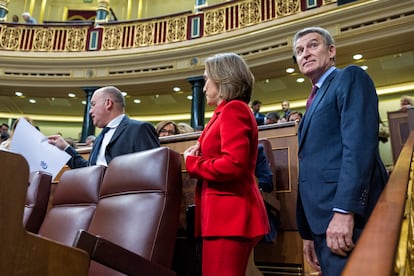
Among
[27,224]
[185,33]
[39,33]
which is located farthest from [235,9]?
[27,224]

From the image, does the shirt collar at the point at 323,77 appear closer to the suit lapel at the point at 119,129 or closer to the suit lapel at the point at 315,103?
the suit lapel at the point at 315,103

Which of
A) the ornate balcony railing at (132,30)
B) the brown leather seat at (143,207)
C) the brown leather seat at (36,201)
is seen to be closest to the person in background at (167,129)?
the brown leather seat at (36,201)

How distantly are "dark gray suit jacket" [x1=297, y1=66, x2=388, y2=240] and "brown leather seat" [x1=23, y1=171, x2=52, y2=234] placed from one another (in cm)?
123

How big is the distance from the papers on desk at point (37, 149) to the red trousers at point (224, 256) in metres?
1.21

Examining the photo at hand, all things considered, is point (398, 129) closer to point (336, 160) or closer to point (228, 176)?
point (336, 160)

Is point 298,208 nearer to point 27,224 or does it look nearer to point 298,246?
point 27,224

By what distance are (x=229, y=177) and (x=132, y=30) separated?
7.48 metres

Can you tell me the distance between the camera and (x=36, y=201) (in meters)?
1.86

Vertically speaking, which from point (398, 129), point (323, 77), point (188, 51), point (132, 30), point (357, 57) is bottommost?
point (323, 77)

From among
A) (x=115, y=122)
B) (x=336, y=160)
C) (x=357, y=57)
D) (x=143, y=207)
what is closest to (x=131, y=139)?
(x=115, y=122)

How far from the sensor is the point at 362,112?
1.15 m

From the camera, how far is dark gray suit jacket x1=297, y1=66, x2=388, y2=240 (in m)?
1.09

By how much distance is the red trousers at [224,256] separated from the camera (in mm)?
1155

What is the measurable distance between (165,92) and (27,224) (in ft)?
21.8
